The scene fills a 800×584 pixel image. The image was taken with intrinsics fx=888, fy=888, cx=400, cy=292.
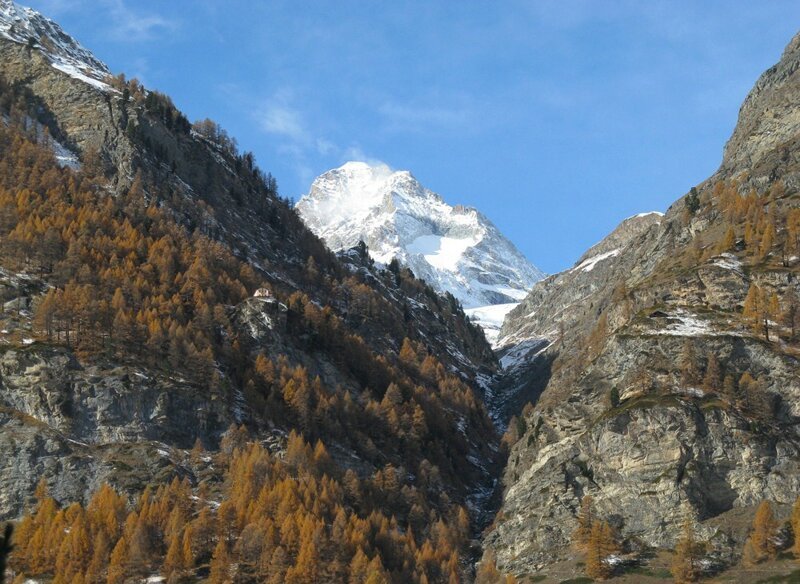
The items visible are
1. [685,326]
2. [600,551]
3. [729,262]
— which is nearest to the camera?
[600,551]

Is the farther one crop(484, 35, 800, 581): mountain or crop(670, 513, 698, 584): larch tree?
crop(484, 35, 800, 581): mountain

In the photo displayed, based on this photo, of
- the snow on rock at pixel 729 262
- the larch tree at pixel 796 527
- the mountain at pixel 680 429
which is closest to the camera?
the larch tree at pixel 796 527

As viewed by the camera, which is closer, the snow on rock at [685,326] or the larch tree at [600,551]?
the larch tree at [600,551]

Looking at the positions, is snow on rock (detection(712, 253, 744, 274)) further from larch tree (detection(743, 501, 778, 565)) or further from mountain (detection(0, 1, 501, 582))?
mountain (detection(0, 1, 501, 582))

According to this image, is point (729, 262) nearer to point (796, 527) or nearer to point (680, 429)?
point (680, 429)

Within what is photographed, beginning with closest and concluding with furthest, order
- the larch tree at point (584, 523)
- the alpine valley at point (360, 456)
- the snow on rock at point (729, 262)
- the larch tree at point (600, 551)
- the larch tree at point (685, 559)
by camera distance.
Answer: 1. the larch tree at point (685, 559)
2. the alpine valley at point (360, 456)
3. the larch tree at point (600, 551)
4. the larch tree at point (584, 523)
5. the snow on rock at point (729, 262)

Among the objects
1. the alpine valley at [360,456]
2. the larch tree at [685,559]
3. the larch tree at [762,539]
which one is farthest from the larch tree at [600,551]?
the larch tree at [762,539]

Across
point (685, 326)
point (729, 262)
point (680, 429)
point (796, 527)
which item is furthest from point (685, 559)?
point (729, 262)

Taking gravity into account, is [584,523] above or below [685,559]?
above

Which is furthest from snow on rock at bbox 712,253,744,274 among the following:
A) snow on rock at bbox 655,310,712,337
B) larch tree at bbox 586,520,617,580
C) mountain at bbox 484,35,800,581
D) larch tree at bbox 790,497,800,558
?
larch tree at bbox 586,520,617,580

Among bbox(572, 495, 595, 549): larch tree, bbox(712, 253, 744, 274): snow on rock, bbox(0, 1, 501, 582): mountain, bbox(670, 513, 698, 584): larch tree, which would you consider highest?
bbox(712, 253, 744, 274): snow on rock

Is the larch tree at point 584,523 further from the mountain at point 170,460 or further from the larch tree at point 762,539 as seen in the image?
the larch tree at point 762,539

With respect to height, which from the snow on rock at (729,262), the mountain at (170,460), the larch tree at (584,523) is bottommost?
the larch tree at (584,523)

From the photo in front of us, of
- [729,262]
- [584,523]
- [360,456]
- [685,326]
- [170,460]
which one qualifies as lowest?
[584,523]
